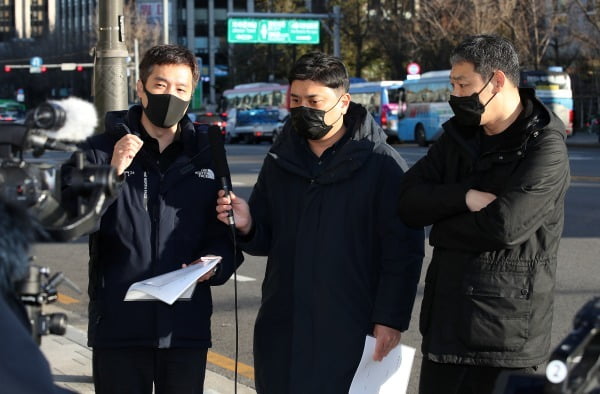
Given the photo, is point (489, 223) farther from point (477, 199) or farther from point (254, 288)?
point (254, 288)

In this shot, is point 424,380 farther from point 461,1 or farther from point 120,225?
point 461,1

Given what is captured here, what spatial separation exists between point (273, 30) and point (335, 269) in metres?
43.4

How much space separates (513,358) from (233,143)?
46.6m

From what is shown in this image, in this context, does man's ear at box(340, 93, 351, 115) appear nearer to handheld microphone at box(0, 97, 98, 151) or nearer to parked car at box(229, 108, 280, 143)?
handheld microphone at box(0, 97, 98, 151)

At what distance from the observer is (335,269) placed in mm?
3779

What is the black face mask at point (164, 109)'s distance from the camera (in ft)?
12.7

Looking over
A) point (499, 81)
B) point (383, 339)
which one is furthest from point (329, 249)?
point (499, 81)

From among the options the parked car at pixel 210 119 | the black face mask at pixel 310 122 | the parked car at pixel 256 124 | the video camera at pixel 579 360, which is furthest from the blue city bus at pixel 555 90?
the video camera at pixel 579 360

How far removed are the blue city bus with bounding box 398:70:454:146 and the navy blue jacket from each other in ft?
109

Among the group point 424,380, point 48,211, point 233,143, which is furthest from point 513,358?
point 233,143

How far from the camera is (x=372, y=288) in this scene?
3850 millimetres

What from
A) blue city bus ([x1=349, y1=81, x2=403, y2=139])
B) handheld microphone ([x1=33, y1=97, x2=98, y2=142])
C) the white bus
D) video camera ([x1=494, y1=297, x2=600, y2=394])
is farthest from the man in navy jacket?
the white bus

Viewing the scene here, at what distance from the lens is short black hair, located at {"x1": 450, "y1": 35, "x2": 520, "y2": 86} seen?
11.7 ft

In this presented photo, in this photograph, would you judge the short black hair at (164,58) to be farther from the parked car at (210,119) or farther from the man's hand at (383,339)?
the man's hand at (383,339)
